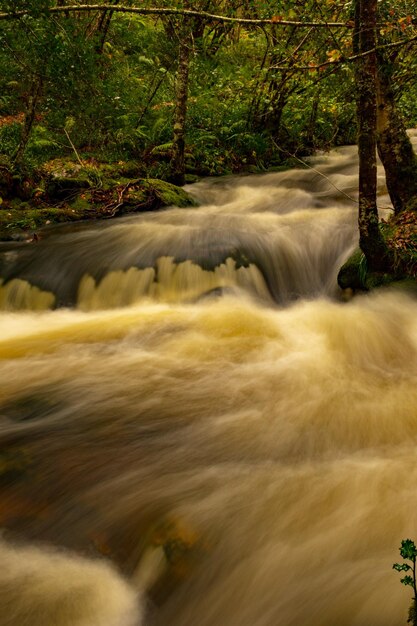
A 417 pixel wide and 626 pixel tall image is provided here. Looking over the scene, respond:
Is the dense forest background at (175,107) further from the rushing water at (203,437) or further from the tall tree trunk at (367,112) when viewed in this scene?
the tall tree trunk at (367,112)

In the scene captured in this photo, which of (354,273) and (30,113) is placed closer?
(354,273)

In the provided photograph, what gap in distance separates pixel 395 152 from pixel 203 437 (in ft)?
13.5

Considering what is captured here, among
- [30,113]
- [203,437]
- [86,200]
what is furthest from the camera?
[86,200]

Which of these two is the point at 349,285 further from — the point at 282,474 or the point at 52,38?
the point at 52,38

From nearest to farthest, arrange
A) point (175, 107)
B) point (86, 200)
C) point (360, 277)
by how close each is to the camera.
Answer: point (360, 277) < point (86, 200) < point (175, 107)

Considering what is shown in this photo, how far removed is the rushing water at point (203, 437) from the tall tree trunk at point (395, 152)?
112 cm

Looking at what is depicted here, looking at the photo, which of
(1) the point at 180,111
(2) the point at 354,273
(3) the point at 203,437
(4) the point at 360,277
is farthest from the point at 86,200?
(3) the point at 203,437

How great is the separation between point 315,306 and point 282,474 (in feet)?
10.2

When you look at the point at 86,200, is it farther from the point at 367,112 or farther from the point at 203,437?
the point at 203,437

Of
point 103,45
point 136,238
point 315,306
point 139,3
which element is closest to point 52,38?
point 136,238

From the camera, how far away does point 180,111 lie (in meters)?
8.34

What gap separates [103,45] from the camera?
11203mm

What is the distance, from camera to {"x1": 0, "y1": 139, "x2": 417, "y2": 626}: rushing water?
1863mm

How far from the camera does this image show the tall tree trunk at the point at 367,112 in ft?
11.8
